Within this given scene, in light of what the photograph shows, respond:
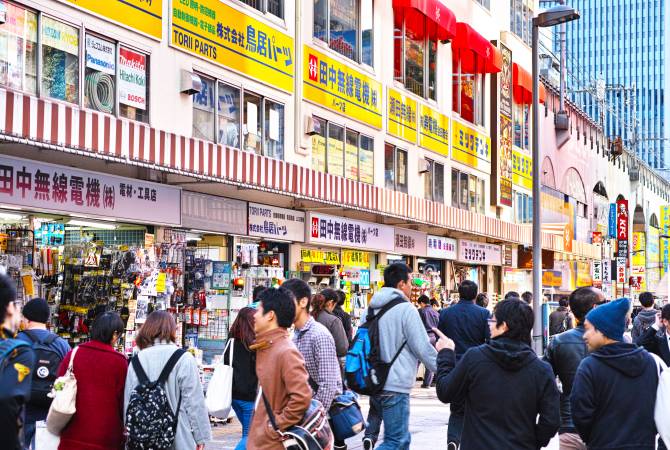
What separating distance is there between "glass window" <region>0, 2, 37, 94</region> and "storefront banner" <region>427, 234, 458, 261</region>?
1642 cm

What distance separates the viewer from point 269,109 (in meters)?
20.2

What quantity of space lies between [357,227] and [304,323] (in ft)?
50.3

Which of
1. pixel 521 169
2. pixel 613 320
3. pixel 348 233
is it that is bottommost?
pixel 613 320

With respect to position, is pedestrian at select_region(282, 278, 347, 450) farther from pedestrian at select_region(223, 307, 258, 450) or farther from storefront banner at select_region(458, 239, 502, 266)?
storefront banner at select_region(458, 239, 502, 266)

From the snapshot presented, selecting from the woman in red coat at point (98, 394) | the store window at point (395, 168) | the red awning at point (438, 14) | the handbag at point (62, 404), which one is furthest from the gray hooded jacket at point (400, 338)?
the red awning at point (438, 14)

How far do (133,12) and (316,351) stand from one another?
933 centimetres

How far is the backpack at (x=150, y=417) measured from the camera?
703cm

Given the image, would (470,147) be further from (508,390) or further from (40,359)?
(508,390)

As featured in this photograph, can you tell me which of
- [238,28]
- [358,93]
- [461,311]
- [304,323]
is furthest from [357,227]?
[304,323]

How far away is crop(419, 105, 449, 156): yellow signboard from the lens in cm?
2811

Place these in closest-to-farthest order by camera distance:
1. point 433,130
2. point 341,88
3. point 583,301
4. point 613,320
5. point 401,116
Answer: point 613,320 < point 583,301 < point 341,88 < point 401,116 < point 433,130

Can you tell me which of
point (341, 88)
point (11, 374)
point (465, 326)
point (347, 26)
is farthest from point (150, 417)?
point (347, 26)

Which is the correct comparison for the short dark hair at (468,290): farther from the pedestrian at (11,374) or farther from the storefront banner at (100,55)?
the pedestrian at (11,374)

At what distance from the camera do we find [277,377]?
255 inches
